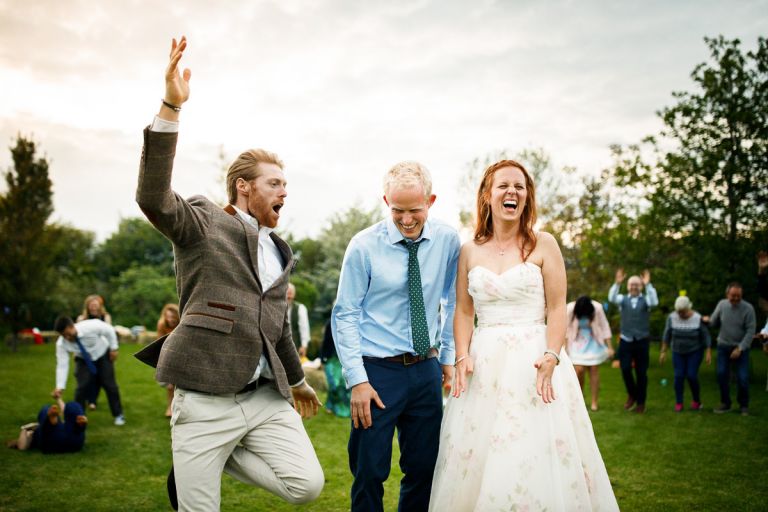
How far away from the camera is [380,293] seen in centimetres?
374

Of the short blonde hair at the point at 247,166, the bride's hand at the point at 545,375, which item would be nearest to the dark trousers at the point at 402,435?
the bride's hand at the point at 545,375

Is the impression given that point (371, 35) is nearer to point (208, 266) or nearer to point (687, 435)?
point (687, 435)

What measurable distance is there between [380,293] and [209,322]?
121 centimetres

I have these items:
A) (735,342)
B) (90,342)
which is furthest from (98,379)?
(735,342)

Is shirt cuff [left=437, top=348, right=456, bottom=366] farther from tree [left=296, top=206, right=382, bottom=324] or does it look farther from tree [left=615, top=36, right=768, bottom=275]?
tree [left=296, top=206, right=382, bottom=324]

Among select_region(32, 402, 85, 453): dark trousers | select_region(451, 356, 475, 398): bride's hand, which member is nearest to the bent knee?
select_region(451, 356, 475, 398): bride's hand

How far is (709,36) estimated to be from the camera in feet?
54.6

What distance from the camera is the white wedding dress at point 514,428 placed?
3223 mm

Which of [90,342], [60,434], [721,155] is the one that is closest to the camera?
[60,434]

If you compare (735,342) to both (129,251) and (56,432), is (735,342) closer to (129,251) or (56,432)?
(56,432)

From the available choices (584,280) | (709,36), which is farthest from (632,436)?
(584,280)

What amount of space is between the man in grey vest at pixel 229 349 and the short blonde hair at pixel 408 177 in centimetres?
69

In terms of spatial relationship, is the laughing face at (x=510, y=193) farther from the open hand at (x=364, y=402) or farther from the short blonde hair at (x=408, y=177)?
the open hand at (x=364, y=402)

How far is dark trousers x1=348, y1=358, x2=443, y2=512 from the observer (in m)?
3.56
